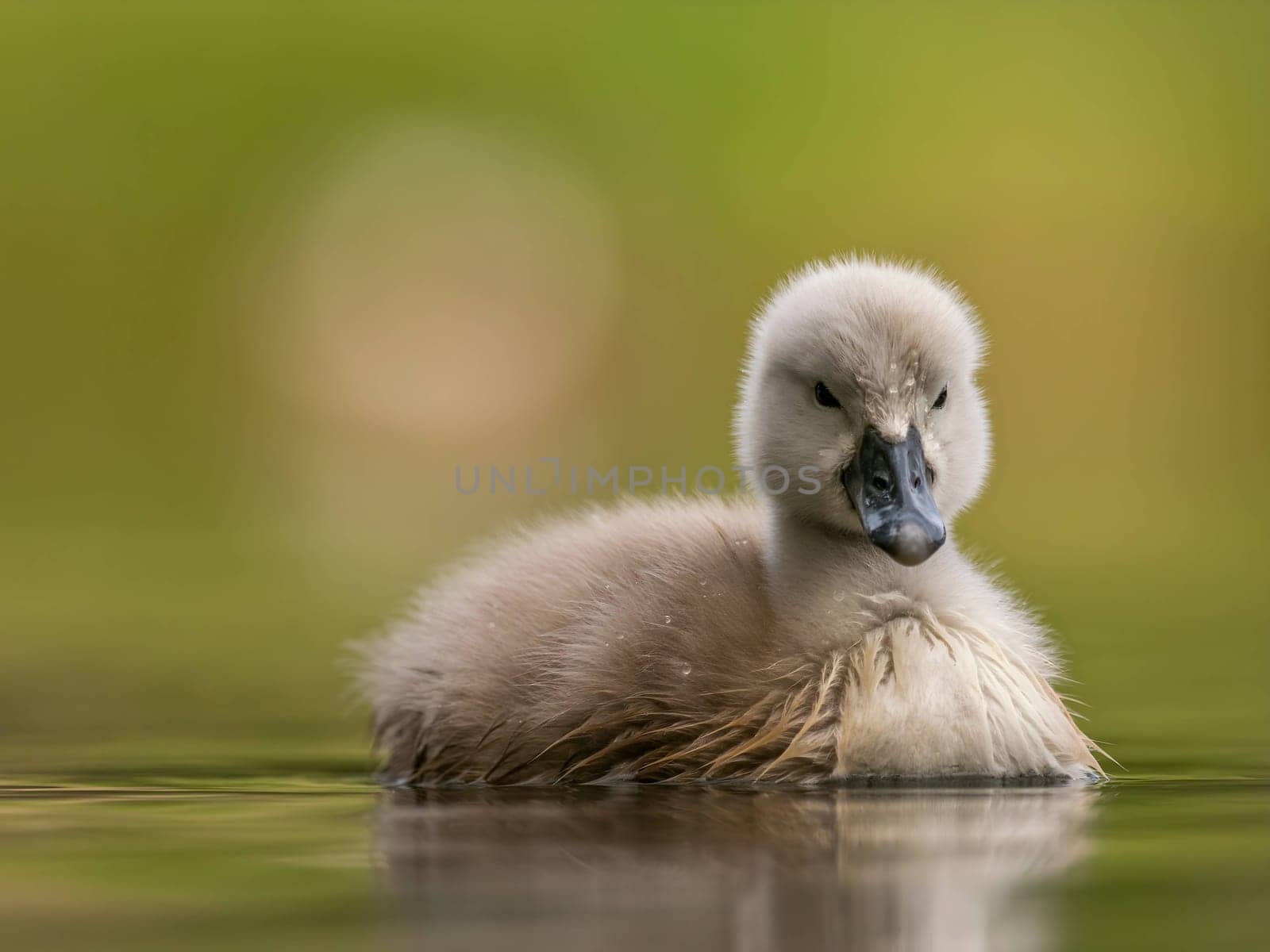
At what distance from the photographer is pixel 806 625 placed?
4609 mm

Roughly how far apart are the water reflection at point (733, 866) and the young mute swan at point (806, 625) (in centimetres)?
19

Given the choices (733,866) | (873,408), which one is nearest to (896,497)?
(873,408)

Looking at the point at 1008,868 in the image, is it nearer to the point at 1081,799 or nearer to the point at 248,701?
the point at 1081,799

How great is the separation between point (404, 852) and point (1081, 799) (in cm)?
147

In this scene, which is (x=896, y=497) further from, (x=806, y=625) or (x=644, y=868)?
(x=644, y=868)

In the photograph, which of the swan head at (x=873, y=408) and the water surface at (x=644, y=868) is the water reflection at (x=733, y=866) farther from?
the swan head at (x=873, y=408)

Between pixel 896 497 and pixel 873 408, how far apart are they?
0.23 metres

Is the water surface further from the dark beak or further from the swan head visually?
the swan head

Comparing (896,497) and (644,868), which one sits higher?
(896,497)

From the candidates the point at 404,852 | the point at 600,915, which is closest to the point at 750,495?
the point at 404,852

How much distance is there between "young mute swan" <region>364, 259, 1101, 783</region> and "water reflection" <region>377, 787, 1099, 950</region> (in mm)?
193

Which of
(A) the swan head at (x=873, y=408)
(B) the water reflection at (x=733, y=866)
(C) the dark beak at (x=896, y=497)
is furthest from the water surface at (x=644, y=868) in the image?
(A) the swan head at (x=873, y=408)

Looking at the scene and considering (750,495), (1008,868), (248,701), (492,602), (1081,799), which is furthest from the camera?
(248,701)

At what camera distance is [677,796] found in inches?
164
